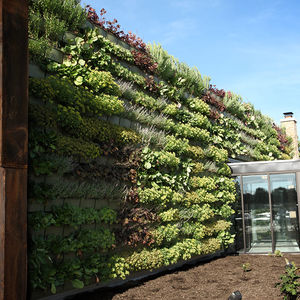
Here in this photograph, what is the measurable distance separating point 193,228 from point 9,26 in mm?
5653

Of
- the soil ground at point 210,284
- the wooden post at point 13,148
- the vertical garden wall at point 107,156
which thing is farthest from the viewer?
the soil ground at point 210,284

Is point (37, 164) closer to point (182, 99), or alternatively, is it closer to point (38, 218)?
point (38, 218)

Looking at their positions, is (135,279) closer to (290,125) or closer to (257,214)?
(257,214)

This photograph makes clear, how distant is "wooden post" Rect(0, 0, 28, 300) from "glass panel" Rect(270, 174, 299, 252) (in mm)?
7883

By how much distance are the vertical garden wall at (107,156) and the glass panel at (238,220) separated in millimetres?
1324

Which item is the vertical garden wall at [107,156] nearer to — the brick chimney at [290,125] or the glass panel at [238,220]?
the glass panel at [238,220]

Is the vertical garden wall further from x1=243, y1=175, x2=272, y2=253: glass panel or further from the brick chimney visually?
the brick chimney

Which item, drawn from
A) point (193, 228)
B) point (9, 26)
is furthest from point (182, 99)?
point (9, 26)

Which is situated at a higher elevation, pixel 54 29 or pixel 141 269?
pixel 54 29

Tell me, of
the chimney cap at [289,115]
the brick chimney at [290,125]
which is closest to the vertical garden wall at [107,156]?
the brick chimney at [290,125]

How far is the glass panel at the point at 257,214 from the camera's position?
10320 millimetres

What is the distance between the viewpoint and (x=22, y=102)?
4.09m

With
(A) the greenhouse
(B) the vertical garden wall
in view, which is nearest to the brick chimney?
(A) the greenhouse

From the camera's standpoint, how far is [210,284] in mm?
6480
